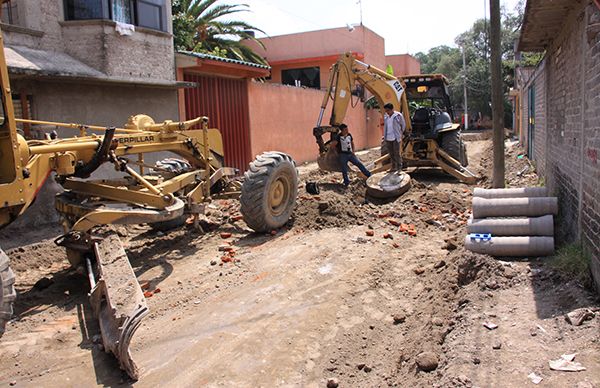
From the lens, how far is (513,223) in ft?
19.7

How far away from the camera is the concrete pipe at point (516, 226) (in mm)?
5902

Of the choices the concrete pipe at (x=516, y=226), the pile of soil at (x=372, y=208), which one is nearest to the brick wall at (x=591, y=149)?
the concrete pipe at (x=516, y=226)

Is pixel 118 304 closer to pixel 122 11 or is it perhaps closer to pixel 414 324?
pixel 414 324

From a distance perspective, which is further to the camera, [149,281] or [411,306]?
[149,281]

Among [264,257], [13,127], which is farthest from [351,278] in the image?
[13,127]

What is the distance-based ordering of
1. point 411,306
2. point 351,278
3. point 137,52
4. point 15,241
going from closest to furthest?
point 411,306
point 351,278
point 15,241
point 137,52

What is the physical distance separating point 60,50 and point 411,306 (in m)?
8.63

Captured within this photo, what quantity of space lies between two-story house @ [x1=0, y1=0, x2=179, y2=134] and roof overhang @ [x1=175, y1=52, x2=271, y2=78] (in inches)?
15.0

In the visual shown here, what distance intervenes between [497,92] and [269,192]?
363cm

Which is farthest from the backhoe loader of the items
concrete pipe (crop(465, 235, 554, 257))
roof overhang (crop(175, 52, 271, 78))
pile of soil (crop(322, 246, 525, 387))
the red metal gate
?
the red metal gate

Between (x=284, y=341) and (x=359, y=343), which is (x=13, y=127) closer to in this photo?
(x=284, y=341)

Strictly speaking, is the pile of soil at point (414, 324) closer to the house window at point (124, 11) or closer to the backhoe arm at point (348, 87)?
the backhoe arm at point (348, 87)

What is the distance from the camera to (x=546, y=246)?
5680 mm

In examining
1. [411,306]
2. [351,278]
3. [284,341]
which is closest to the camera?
[284,341]
